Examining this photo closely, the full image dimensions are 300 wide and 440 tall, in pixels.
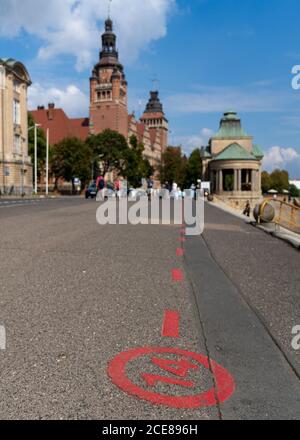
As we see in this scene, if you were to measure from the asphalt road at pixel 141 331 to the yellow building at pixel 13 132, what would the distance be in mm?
52820

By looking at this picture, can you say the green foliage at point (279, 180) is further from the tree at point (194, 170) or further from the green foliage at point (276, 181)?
the tree at point (194, 170)

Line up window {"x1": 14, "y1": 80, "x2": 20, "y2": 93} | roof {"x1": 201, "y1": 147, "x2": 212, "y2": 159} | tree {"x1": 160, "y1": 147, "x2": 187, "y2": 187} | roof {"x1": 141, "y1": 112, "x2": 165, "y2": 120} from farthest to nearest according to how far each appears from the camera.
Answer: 1. roof {"x1": 141, "y1": 112, "x2": 165, "y2": 120}
2. tree {"x1": 160, "y1": 147, "x2": 187, "y2": 187}
3. roof {"x1": 201, "y1": 147, "x2": 212, "y2": 159}
4. window {"x1": 14, "y1": 80, "x2": 20, "y2": 93}

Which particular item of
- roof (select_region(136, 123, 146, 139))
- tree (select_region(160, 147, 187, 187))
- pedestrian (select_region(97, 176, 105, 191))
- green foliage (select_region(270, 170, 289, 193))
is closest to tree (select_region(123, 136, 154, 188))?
tree (select_region(160, 147, 187, 187))

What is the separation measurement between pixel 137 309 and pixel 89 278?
6.16ft

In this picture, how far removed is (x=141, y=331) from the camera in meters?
4.43

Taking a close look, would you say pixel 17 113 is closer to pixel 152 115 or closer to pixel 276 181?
pixel 276 181

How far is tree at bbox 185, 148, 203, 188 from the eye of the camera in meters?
111

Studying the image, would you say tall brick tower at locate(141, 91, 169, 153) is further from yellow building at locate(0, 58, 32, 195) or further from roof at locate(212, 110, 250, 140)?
yellow building at locate(0, 58, 32, 195)

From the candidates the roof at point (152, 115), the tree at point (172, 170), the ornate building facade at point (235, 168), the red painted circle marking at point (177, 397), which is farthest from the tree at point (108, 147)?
the roof at point (152, 115)

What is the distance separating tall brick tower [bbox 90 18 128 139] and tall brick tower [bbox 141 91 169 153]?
4989 centimetres

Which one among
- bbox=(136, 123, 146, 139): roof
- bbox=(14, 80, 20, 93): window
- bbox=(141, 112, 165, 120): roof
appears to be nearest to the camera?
bbox=(14, 80, 20, 93): window

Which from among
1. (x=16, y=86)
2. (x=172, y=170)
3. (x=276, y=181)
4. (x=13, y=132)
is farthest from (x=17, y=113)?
(x=276, y=181)

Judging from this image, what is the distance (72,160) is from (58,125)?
2086 inches
